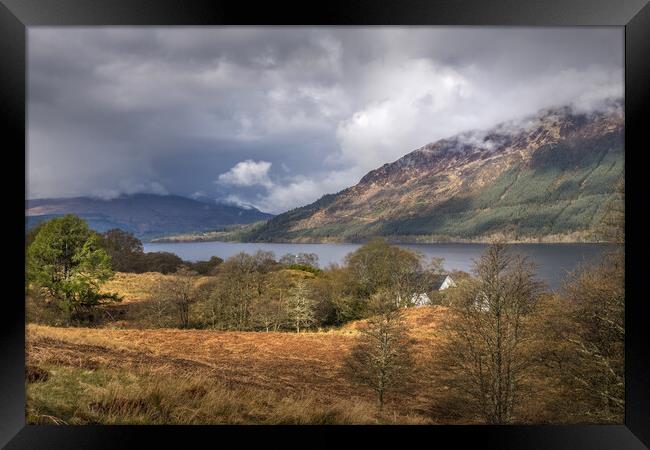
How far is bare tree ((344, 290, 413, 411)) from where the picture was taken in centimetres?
596

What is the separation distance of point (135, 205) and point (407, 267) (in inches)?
314

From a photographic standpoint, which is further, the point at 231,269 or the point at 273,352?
the point at 231,269

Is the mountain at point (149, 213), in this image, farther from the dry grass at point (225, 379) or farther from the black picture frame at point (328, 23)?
the black picture frame at point (328, 23)

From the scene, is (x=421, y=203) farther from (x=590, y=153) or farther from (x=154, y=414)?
(x=590, y=153)

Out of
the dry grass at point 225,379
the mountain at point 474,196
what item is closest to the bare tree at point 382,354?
the dry grass at point 225,379

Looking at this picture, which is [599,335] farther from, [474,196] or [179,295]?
[474,196]

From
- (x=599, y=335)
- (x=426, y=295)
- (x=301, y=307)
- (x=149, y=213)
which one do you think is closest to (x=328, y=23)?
(x=599, y=335)

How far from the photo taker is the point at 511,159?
94.2ft

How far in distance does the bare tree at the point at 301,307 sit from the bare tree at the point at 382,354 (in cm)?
318

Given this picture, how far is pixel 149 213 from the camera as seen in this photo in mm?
11711

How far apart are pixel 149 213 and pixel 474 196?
17171mm

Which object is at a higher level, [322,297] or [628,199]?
[628,199]

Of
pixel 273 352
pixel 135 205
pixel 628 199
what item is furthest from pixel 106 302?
pixel 628 199

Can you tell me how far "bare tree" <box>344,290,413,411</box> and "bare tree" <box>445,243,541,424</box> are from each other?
3.06 ft
